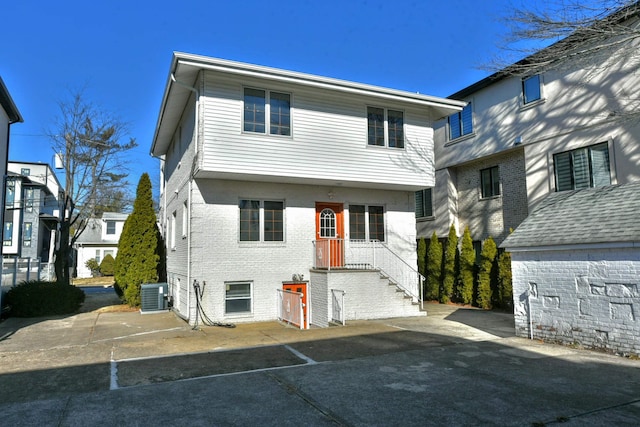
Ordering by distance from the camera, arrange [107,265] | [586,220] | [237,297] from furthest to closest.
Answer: [107,265] → [237,297] → [586,220]

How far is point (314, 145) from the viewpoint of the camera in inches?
511

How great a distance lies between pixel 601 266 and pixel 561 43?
18.3 ft

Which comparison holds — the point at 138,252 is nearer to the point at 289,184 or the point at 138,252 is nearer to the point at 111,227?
the point at 289,184

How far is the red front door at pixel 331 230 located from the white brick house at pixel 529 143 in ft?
21.1

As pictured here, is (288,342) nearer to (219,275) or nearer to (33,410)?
(219,275)

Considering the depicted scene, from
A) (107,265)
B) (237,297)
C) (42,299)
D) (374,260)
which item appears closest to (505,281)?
(374,260)

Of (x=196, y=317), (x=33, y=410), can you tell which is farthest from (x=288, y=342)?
(x=33, y=410)

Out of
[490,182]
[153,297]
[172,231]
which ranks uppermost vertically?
[490,182]

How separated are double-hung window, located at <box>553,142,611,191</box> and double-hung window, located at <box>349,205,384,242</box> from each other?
6.50 metres

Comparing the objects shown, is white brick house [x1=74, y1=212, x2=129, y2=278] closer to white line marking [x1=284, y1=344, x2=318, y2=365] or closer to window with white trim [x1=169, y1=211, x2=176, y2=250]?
window with white trim [x1=169, y1=211, x2=176, y2=250]

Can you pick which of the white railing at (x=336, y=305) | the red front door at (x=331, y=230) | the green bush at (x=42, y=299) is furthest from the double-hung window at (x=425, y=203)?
the green bush at (x=42, y=299)

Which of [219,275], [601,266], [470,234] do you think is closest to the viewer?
[601,266]

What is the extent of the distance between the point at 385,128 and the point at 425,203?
27.3 ft

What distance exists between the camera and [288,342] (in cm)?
960
